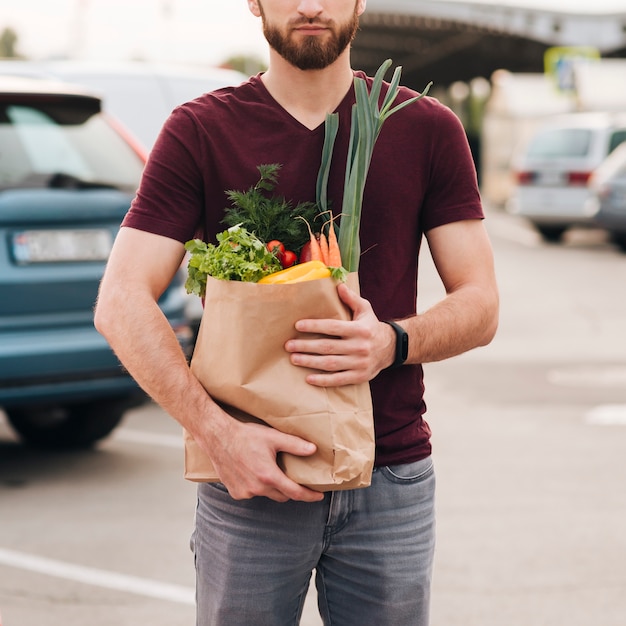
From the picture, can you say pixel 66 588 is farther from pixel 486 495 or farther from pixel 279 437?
pixel 279 437

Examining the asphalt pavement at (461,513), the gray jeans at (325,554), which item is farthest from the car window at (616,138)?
the gray jeans at (325,554)

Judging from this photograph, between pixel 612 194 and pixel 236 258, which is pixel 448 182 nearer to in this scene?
pixel 236 258


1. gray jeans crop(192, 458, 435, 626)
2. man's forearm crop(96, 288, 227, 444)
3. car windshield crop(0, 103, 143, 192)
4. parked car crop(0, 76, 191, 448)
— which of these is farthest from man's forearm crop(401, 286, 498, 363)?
car windshield crop(0, 103, 143, 192)

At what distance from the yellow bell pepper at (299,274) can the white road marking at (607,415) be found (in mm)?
5622

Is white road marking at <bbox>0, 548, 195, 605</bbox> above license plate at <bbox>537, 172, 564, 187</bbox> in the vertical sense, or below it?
above

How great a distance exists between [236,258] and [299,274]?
0.11m

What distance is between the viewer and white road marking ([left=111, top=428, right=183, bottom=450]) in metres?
6.89

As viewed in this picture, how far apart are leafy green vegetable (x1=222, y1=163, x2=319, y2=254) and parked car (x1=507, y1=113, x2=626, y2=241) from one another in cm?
1675

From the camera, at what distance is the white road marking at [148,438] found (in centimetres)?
689

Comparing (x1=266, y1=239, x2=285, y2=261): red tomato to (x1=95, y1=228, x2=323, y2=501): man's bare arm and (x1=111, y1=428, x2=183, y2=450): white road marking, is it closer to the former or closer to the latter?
(x1=95, y1=228, x2=323, y2=501): man's bare arm

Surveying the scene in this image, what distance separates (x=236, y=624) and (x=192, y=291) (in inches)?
26.5

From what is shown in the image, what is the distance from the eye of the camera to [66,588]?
15.2 ft

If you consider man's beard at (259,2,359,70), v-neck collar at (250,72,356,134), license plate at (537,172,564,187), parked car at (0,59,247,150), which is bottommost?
license plate at (537,172,564,187)

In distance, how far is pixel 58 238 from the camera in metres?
5.84
